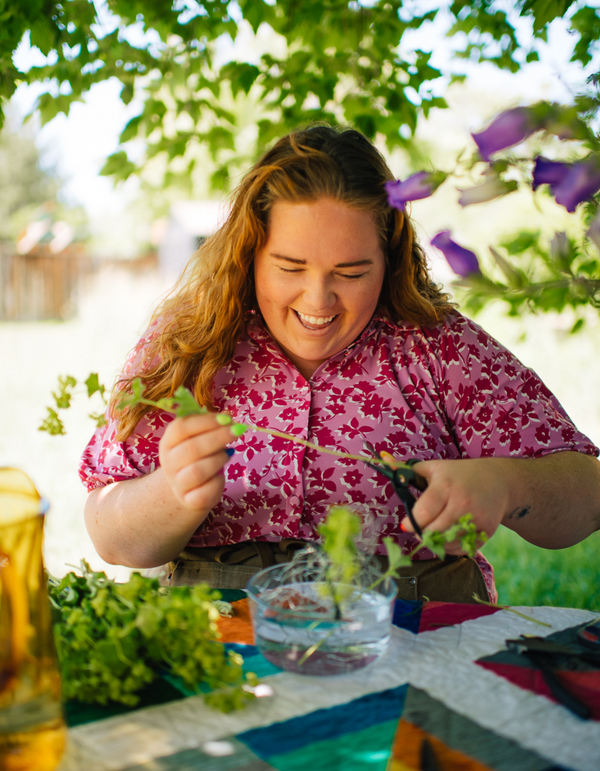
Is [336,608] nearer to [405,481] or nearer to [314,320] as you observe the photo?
[405,481]

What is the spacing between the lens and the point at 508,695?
0.86 m

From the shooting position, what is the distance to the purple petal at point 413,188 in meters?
0.74

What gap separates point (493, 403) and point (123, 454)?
2.93 feet

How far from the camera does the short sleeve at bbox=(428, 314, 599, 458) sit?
159 cm

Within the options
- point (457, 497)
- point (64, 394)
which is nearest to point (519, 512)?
point (457, 497)

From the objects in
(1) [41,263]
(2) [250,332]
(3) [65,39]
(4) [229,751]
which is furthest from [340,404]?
(1) [41,263]

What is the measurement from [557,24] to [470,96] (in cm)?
1816

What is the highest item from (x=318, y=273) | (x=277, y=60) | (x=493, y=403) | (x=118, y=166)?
(x=277, y=60)

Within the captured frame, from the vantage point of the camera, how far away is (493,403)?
1640 millimetres

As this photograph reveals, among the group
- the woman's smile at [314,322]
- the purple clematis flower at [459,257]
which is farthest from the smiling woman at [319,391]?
the purple clematis flower at [459,257]

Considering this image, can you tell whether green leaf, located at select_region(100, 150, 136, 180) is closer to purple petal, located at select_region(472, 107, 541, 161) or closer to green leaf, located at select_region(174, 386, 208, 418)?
green leaf, located at select_region(174, 386, 208, 418)

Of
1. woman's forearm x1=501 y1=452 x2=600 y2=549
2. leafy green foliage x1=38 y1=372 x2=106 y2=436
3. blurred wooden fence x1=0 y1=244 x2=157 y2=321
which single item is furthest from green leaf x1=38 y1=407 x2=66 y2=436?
blurred wooden fence x1=0 y1=244 x2=157 y2=321

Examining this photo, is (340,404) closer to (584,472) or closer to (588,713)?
(584,472)

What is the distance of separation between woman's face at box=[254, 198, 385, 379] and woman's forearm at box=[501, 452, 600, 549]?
51 centimetres
